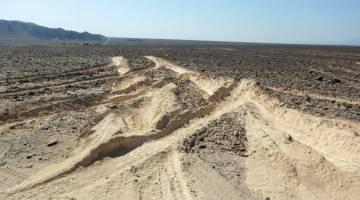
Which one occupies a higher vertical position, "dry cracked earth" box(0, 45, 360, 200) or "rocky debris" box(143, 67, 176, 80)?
"dry cracked earth" box(0, 45, 360, 200)

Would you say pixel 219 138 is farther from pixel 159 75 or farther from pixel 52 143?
pixel 159 75

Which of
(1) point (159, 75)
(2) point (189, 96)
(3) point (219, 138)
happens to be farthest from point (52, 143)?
(1) point (159, 75)

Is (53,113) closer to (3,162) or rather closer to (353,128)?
(3,162)

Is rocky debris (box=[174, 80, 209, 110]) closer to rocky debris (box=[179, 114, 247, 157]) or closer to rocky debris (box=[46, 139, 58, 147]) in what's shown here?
rocky debris (box=[179, 114, 247, 157])

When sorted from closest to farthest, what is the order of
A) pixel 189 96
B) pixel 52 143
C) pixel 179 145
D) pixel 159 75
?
pixel 179 145 → pixel 52 143 → pixel 189 96 → pixel 159 75

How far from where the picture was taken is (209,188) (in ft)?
30.0

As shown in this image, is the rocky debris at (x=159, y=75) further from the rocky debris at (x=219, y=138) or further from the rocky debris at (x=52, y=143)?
the rocky debris at (x=52, y=143)

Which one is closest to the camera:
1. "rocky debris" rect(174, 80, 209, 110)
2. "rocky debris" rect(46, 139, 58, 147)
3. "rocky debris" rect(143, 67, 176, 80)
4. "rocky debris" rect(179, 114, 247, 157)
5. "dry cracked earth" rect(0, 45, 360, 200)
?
"dry cracked earth" rect(0, 45, 360, 200)

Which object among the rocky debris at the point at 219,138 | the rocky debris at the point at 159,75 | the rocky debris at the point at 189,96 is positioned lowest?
the rocky debris at the point at 159,75

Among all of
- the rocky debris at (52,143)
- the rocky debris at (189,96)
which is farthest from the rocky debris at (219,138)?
the rocky debris at (52,143)

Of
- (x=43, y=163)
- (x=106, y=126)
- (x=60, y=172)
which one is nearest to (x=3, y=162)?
(x=43, y=163)

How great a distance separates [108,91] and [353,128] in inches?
397

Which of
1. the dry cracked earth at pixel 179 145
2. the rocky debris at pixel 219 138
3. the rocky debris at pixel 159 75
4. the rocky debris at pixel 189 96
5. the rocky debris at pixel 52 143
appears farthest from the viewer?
the rocky debris at pixel 159 75

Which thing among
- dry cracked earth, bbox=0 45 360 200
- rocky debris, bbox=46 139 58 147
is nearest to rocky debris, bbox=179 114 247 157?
dry cracked earth, bbox=0 45 360 200
